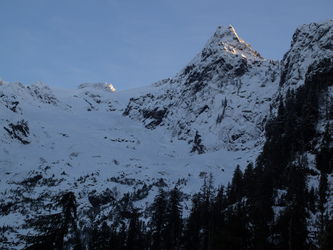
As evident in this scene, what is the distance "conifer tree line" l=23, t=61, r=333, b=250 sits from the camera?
96.0 ft

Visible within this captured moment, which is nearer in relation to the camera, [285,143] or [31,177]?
[285,143]

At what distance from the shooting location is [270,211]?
49.6 m

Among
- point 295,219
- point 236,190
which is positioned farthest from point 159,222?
point 236,190

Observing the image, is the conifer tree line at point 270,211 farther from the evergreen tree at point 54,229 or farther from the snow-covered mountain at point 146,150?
the snow-covered mountain at point 146,150

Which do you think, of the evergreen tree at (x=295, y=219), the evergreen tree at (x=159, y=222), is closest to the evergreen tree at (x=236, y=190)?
the evergreen tree at (x=295, y=219)

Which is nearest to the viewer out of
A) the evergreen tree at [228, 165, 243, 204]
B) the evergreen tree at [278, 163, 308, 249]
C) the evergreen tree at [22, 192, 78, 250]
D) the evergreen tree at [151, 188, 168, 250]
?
the evergreen tree at [22, 192, 78, 250]

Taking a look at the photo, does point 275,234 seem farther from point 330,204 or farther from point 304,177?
point 304,177

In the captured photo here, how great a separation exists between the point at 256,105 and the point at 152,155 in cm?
5626

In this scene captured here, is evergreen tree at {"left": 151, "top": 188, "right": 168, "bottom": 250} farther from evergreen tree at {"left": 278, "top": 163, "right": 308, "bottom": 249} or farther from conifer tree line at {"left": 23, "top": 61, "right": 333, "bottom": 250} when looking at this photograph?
evergreen tree at {"left": 278, "top": 163, "right": 308, "bottom": 249}

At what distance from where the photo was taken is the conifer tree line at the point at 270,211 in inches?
1152

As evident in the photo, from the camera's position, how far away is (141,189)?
5231 inches

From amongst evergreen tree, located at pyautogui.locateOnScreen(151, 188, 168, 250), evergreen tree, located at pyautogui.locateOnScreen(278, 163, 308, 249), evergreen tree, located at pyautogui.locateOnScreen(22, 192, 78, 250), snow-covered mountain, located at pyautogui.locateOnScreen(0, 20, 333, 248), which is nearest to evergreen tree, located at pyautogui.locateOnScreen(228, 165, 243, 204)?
evergreen tree, located at pyautogui.locateOnScreen(278, 163, 308, 249)

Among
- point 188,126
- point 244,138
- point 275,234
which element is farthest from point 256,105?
point 275,234

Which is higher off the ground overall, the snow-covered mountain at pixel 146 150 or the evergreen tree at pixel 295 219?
the snow-covered mountain at pixel 146 150
